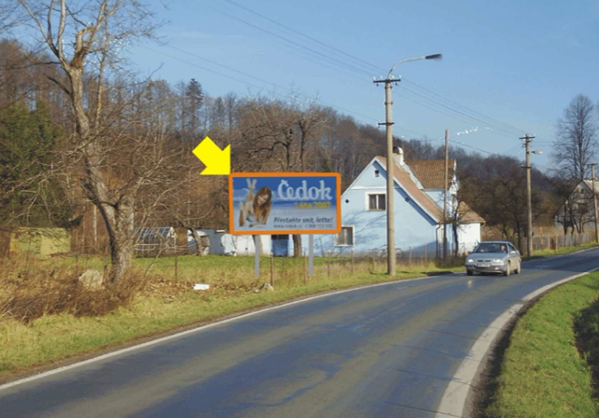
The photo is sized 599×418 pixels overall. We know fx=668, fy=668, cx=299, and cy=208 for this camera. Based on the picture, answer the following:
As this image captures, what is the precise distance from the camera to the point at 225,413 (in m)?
6.88

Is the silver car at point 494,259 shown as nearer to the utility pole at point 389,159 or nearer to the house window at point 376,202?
the utility pole at point 389,159

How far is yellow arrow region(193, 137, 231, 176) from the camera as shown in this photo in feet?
79.0

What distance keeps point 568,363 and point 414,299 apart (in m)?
8.37

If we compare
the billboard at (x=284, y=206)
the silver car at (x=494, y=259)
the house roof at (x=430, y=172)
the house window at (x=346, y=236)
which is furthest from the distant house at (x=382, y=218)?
the billboard at (x=284, y=206)

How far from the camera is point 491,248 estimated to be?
30375 mm

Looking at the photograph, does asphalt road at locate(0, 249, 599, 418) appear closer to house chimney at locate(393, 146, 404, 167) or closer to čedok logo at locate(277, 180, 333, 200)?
čedok logo at locate(277, 180, 333, 200)

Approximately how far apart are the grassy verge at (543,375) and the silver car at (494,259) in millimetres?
13552

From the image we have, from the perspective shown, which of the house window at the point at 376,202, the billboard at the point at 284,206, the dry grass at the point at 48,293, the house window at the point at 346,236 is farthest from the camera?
the house window at the point at 346,236

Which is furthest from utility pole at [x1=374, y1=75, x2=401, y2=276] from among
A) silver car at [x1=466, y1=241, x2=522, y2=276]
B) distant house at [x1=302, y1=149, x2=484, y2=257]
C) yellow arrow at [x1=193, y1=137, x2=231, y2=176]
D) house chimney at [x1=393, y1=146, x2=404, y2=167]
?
house chimney at [x1=393, y1=146, x2=404, y2=167]

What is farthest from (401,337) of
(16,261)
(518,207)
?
(518,207)

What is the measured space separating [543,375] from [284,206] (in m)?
15.7

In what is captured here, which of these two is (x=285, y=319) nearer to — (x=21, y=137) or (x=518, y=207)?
(x=21, y=137)

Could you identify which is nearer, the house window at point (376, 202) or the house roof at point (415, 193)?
the house roof at point (415, 193)

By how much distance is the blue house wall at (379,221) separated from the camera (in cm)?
5059
